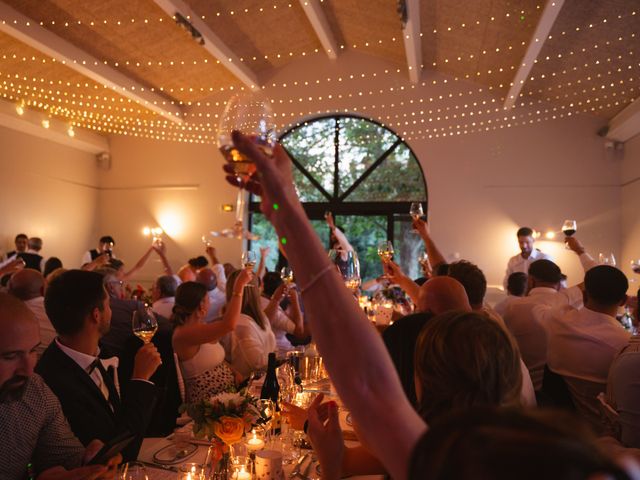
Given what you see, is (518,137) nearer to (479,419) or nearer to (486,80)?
(486,80)

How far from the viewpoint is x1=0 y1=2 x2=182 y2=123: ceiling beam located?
6324 mm

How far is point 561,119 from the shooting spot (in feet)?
27.9

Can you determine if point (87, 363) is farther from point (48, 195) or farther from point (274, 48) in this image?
point (48, 195)

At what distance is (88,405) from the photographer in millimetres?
2043

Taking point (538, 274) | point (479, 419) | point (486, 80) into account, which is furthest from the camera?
point (486, 80)

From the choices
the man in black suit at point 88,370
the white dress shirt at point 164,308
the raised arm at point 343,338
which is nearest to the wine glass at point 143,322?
the man in black suit at point 88,370

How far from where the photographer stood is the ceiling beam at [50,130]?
857cm

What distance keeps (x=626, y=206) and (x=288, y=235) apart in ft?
28.3

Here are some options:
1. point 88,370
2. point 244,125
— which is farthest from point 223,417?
point 244,125

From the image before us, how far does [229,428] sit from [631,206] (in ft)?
25.6

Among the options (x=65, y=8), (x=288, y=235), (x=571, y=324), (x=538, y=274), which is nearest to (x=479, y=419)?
(x=288, y=235)

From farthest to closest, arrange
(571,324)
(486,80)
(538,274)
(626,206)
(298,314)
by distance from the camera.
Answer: (486,80), (626,206), (298,314), (538,274), (571,324)

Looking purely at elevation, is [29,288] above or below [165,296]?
above

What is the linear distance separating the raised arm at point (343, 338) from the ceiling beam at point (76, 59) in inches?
269
